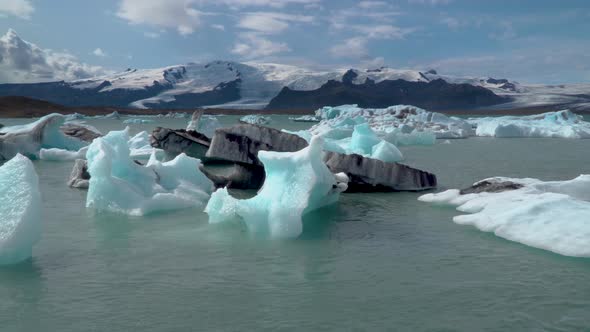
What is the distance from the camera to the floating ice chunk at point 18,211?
438cm

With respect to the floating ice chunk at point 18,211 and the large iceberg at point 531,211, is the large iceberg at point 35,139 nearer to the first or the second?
the floating ice chunk at point 18,211

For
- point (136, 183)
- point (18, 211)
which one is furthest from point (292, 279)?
point (136, 183)

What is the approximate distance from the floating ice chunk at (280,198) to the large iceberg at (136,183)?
1.20 meters

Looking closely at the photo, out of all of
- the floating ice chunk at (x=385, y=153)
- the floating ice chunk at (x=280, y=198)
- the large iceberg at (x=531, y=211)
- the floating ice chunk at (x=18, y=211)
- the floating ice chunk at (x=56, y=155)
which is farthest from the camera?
the floating ice chunk at (x=56, y=155)

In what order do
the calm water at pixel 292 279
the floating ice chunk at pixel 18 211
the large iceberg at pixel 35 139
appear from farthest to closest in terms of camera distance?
the large iceberg at pixel 35 139
the floating ice chunk at pixel 18 211
the calm water at pixel 292 279

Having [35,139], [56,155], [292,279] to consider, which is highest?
[35,139]

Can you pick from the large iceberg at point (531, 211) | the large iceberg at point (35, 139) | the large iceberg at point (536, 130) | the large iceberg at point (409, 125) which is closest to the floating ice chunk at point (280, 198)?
the large iceberg at point (531, 211)

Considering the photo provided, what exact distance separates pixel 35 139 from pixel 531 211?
1240 cm

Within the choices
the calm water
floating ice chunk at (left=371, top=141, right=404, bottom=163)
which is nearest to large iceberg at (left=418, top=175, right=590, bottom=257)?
the calm water

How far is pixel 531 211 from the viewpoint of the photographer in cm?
535

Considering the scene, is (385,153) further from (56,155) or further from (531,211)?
(56,155)

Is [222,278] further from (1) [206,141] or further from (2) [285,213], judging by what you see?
(1) [206,141]

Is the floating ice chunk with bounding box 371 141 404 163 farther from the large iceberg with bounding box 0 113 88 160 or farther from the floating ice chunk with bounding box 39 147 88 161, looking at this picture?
the large iceberg with bounding box 0 113 88 160

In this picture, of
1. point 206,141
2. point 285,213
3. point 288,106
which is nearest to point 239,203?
point 285,213
